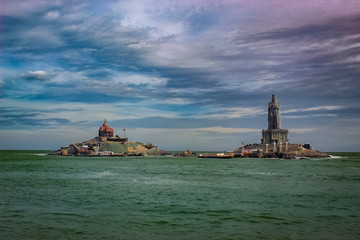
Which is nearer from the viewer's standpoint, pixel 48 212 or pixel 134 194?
pixel 48 212

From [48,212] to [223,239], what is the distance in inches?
577

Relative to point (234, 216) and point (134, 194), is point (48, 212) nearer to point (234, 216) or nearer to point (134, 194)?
point (134, 194)

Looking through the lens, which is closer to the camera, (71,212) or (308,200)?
(71,212)

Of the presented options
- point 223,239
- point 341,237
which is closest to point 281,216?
point 341,237

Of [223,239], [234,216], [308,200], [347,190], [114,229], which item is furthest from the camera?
[347,190]

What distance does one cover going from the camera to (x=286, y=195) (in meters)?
35.5

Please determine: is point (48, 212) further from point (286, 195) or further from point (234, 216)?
point (286, 195)

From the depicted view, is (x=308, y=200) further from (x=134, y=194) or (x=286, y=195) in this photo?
(x=134, y=194)

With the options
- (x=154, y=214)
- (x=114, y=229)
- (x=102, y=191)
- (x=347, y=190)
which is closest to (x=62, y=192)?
(x=102, y=191)

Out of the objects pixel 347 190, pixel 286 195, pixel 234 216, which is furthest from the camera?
pixel 347 190

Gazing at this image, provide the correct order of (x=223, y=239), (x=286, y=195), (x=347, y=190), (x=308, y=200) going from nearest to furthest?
(x=223, y=239) → (x=308, y=200) → (x=286, y=195) → (x=347, y=190)

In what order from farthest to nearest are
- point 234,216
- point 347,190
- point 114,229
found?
1. point 347,190
2. point 234,216
3. point 114,229

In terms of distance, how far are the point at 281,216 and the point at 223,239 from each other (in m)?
8.03

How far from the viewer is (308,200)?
32250mm
